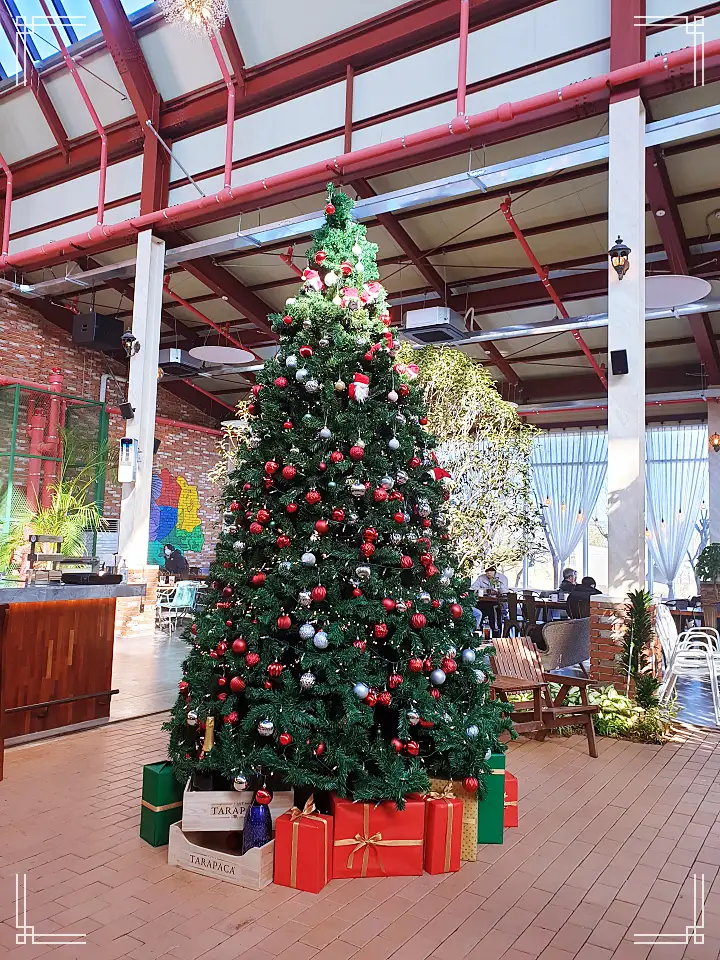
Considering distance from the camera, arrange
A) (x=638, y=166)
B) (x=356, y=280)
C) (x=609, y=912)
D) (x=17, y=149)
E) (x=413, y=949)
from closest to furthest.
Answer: (x=413, y=949), (x=609, y=912), (x=356, y=280), (x=638, y=166), (x=17, y=149)

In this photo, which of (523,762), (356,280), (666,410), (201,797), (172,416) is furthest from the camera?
(172,416)

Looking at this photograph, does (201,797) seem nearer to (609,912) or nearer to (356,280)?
(609,912)

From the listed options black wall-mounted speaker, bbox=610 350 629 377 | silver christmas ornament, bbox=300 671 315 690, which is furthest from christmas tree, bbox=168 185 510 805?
black wall-mounted speaker, bbox=610 350 629 377

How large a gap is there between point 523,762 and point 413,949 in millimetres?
2310

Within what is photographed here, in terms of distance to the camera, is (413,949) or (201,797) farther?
(201,797)

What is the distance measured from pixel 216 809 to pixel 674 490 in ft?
42.0

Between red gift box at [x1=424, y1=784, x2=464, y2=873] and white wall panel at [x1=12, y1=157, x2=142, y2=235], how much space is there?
8971 millimetres

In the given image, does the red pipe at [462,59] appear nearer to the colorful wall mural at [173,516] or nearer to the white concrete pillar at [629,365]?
the white concrete pillar at [629,365]

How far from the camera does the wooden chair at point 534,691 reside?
455cm

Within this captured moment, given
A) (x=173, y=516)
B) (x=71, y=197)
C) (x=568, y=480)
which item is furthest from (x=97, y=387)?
(x=568, y=480)

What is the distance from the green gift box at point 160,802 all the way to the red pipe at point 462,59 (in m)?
6.02

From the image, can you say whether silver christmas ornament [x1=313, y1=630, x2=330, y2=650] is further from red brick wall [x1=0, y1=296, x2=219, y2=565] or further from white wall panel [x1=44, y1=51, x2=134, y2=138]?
white wall panel [x1=44, y1=51, x2=134, y2=138]

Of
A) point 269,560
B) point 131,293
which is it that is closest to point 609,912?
point 269,560

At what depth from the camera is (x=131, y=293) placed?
12.2 metres
